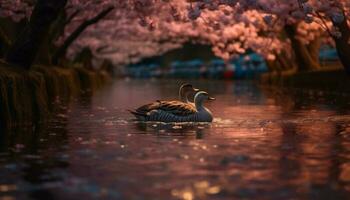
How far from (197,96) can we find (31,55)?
13.1ft

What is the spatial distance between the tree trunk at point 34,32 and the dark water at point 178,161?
1781 millimetres

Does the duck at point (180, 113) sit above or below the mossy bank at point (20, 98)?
below

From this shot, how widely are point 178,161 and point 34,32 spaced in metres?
8.49

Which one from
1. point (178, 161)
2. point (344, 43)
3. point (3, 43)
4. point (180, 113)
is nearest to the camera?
point (178, 161)

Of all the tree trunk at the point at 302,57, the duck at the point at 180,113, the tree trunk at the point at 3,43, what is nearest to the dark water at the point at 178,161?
the duck at the point at 180,113

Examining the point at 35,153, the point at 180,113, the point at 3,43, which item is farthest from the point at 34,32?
the point at 3,43

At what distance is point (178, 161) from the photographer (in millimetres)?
11531

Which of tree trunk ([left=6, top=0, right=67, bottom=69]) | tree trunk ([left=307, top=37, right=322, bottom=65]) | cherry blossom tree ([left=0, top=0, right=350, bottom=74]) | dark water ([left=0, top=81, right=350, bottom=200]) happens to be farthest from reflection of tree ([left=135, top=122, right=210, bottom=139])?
tree trunk ([left=307, top=37, right=322, bottom=65])

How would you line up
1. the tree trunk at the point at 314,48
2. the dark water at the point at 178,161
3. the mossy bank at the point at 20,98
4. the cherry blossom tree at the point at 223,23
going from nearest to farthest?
the dark water at the point at 178,161, the mossy bank at the point at 20,98, the cherry blossom tree at the point at 223,23, the tree trunk at the point at 314,48

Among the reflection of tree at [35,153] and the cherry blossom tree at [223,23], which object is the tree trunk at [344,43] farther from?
the reflection of tree at [35,153]

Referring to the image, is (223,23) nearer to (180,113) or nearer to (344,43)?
(344,43)

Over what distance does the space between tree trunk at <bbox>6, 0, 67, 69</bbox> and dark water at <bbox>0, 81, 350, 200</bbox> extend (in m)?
1.78

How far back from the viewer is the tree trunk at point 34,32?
1847cm

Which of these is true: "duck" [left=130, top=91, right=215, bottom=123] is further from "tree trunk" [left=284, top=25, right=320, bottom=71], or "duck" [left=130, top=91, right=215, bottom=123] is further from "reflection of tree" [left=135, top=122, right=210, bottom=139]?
"tree trunk" [left=284, top=25, right=320, bottom=71]
